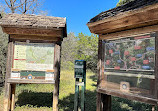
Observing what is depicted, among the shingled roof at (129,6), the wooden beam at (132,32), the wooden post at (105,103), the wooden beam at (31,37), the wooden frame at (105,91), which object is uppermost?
the shingled roof at (129,6)

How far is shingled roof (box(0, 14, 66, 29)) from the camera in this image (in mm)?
3979

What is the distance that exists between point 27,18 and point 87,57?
25.8 feet

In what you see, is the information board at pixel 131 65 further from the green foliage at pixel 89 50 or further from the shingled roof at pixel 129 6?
the green foliage at pixel 89 50

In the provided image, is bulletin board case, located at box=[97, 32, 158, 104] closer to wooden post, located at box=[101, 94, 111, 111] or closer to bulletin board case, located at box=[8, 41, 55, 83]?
wooden post, located at box=[101, 94, 111, 111]

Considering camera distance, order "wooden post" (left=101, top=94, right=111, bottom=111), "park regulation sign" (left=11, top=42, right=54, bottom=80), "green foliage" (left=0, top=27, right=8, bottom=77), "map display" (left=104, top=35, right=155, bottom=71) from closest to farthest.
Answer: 1. "map display" (left=104, top=35, right=155, bottom=71)
2. "wooden post" (left=101, top=94, right=111, bottom=111)
3. "park regulation sign" (left=11, top=42, right=54, bottom=80)
4. "green foliage" (left=0, top=27, right=8, bottom=77)

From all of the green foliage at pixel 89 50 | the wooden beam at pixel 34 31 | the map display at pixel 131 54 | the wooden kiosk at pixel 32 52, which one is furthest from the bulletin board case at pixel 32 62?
the green foliage at pixel 89 50

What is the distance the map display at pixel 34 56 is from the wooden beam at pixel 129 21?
203cm

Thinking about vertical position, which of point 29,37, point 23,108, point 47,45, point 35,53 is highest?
point 29,37

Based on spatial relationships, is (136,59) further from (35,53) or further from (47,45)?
(35,53)

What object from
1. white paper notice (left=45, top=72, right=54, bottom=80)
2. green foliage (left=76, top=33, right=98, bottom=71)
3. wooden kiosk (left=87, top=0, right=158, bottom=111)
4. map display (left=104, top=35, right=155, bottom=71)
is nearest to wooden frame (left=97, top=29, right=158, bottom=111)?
wooden kiosk (left=87, top=0, right=158, bottom=111)

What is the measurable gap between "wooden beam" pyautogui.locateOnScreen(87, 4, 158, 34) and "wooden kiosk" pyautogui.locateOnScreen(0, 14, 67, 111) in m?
1.57

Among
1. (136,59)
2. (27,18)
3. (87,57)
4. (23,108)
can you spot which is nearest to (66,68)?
(87,57)

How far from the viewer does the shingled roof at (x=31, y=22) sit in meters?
3.98

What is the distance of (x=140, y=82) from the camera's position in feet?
8.45
